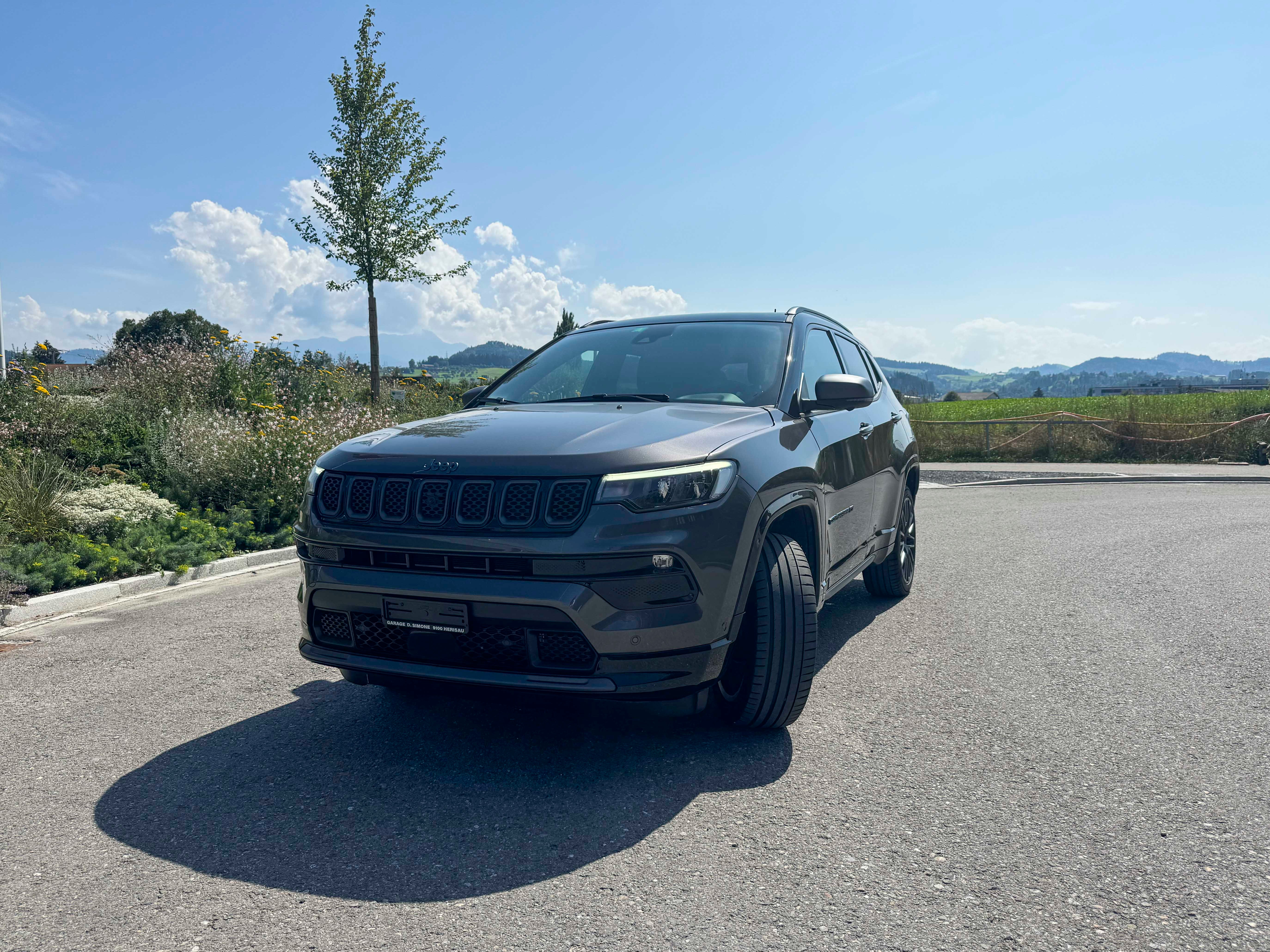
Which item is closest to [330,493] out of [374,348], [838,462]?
[838,462]

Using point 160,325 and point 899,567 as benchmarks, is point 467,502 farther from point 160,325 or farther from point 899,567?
point 160,325

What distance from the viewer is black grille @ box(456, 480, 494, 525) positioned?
3.12 m

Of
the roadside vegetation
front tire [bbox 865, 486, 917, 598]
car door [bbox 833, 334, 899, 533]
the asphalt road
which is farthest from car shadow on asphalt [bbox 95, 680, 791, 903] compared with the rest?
the roadside vegetation

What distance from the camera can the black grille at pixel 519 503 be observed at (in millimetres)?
3074

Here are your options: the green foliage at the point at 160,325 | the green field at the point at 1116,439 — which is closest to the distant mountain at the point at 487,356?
the green foliage at the point at 160,325

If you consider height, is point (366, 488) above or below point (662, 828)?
above

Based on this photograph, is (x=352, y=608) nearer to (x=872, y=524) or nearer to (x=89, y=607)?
(x=872, y=524)

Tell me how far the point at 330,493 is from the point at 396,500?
0.35 m

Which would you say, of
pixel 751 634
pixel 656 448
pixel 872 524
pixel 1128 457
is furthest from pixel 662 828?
pixel 1128 457

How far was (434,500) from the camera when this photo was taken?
321cm

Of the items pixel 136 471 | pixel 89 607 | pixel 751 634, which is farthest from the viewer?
pixel 136 471

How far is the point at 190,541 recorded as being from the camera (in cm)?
789

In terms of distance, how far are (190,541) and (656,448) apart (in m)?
6.12

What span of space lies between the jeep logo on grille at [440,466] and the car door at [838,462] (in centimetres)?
168
